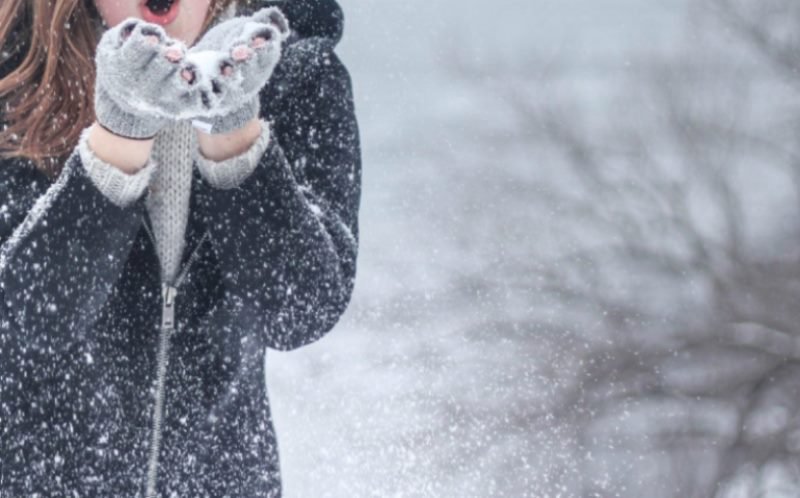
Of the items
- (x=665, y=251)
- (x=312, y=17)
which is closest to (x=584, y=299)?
(x=665, y=251)

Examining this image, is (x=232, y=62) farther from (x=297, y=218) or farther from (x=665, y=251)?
(x=665, y=251)

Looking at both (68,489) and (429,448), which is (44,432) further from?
(429,448)

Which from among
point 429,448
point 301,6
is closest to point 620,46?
point 429,448

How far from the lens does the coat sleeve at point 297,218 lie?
90 cm

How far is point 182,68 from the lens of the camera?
0.76 m

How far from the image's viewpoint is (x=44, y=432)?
35.1 inches

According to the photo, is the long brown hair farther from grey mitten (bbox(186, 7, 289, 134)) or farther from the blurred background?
the blurred background

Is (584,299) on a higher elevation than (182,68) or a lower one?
lower

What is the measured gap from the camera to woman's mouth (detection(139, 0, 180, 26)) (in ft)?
2.97

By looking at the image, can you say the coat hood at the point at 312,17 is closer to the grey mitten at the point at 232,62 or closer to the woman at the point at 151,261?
the woman at the point at 151,261

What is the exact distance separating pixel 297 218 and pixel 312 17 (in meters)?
0.21

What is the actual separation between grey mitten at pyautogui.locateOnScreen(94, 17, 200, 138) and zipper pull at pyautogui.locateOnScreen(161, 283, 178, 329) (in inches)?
6.2

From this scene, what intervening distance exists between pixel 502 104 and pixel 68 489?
14147 mm

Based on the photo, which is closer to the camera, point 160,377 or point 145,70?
point 145,70
